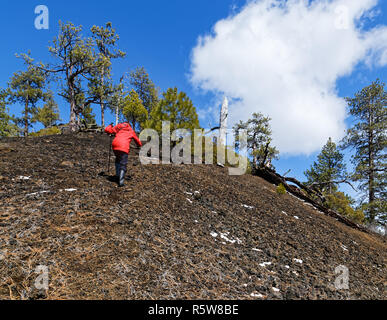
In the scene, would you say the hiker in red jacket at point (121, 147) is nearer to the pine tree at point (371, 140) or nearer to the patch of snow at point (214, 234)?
the patch of snow at point (214, 234)

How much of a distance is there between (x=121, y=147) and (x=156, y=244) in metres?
2.74

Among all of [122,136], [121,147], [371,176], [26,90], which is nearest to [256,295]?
[121,147]

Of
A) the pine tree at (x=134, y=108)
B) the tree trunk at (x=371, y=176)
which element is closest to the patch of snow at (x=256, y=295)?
the tree trunk at (x=371, y=176)

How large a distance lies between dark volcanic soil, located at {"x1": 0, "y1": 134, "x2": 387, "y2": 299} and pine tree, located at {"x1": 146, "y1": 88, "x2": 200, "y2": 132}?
13.7ft

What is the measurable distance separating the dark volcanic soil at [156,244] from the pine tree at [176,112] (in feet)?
13.7

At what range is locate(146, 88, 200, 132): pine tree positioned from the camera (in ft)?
32.5

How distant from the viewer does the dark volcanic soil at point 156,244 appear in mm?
2500

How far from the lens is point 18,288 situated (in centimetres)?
222

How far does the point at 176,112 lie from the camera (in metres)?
10.0

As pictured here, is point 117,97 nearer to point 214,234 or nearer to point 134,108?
point 134,108

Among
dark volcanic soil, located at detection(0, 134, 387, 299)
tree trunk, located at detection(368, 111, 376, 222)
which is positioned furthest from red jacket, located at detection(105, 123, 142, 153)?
tree trunk, located at detection(368, 111, 376, 222)
